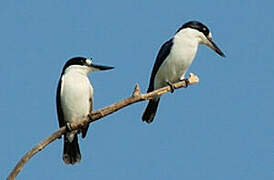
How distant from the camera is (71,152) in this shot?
11906 millimetres

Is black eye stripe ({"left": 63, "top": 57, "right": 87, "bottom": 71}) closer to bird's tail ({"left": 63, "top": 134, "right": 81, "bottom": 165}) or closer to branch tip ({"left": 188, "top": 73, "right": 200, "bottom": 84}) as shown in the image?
bird's tail ({"left": 63, "top": 134, "right": 81, "bottom": 165})

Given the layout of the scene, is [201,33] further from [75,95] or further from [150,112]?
[75,95]

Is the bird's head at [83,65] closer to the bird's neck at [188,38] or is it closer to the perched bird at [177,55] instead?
the perched bird at [177,55]

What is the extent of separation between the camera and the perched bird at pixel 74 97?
11742 millimetres

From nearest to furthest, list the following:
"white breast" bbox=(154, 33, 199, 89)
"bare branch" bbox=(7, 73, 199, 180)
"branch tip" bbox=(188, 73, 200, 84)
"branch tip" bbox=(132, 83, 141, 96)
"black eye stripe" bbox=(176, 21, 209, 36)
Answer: "bare branch" bbox=(7, 73, 199, 180)
"branch tip" bbox=(132, 83, 141, 96)
"branch tip" bbox=(188, 73, 200, 84)
"white breast" bbox=(154, 33, 199, 89)
"black eye stripe" bbox=(176, 21, 209, 36)

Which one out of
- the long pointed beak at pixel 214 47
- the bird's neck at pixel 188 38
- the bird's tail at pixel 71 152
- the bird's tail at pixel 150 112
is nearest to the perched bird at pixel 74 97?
the bird's tail at pixel 71 152

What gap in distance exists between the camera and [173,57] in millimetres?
12445

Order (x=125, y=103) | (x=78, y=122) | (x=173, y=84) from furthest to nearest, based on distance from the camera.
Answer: (x=173, y=84) < (x=78, y=122) < (x=125, y=103)

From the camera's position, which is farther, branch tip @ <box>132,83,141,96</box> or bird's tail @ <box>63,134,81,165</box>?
bird's tail @ <box>63,134,81,165</box>

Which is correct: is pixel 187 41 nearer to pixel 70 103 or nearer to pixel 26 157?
pixel 70 103

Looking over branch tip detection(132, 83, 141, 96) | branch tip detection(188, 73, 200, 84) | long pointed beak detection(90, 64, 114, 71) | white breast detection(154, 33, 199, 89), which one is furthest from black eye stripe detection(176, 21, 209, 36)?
branch tip detection(132, 83, 141, 96)

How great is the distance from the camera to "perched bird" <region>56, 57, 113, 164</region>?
11.7m

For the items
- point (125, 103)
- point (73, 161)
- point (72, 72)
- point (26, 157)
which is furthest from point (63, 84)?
point (26, 157)

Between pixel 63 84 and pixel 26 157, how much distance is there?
2929mm
